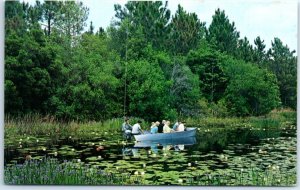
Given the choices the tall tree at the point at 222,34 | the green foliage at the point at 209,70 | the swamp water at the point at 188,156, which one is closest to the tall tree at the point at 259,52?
the tall tree at the point at 222,34

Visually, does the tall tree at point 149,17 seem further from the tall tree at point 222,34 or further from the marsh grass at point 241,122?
the marsh grass at point 241,122

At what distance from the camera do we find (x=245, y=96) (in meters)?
6.60

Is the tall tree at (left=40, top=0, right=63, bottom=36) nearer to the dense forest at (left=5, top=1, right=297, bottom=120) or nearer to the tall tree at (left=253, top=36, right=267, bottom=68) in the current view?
the dense forest at (left=5, top=1, right=297, bottom=120)

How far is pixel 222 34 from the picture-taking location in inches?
258

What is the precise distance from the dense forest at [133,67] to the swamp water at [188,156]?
257 mm

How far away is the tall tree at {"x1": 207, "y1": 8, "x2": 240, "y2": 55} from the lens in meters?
6.45

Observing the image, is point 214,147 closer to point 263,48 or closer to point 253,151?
point 253,151

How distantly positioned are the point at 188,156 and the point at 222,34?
4.16ft

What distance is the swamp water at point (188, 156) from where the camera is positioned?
641cm

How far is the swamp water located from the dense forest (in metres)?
0.26

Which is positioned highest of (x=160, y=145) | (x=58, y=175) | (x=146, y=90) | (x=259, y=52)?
(x=259, y=52)

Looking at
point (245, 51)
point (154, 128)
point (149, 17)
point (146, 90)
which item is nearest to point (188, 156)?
point (154, 128)

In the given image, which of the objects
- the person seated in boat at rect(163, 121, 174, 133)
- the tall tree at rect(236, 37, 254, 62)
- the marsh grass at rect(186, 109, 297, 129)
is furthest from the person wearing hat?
the tall tree at rect(236, 37, 254, 62)

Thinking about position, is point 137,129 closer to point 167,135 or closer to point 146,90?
point 167,135
